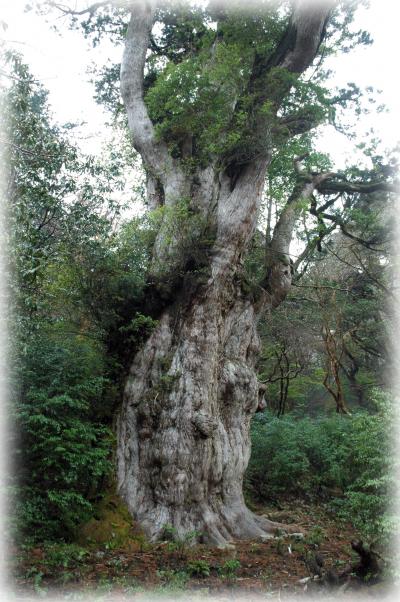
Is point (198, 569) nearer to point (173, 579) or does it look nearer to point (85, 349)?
point (173, 579)

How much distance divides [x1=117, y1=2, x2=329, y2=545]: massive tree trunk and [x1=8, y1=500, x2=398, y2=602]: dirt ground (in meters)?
0.39

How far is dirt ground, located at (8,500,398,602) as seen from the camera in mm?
4859

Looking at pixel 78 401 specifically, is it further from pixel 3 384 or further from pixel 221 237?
pixel 221 237

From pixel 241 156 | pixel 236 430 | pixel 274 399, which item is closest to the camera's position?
pixel 236 430

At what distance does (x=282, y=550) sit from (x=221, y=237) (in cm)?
484

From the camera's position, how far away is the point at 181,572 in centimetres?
551

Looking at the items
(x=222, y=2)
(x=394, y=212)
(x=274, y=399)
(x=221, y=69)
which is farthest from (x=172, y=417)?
(x=274, y=399)

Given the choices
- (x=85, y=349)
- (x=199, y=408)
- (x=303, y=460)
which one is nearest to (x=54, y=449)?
(x=85, y=349)

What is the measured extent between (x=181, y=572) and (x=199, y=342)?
319 cm

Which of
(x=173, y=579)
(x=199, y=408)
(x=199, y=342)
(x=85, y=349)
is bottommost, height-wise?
(x=173, y=579)

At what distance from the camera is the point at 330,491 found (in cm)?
1071

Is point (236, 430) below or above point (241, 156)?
below

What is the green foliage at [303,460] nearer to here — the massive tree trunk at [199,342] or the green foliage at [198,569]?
the massive tree trunk at [199,342]

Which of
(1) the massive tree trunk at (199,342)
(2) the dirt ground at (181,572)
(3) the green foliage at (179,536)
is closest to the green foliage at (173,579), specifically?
(2) the dirt ground at (181,572)
